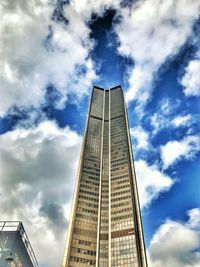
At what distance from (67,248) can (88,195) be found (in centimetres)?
3285

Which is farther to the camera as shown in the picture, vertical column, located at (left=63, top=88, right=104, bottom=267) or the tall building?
vertical column, located at (left=63, top=88, right=104, bottom=267)

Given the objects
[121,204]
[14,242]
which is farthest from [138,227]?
[14,242]

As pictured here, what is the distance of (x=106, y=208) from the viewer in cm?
12319

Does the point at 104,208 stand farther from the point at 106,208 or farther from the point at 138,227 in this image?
the point at 138,227

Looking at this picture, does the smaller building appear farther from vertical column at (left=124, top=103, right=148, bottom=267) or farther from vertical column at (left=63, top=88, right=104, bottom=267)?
vertical column at (left=124, top=103, right=148, bottom=267)

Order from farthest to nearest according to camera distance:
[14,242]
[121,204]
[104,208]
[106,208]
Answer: [104,208], [106,208], [121,204], [14,242]

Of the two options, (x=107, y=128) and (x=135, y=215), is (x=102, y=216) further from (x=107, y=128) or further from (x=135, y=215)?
(x=107, y=128)

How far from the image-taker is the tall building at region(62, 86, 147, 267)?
98.9 meters

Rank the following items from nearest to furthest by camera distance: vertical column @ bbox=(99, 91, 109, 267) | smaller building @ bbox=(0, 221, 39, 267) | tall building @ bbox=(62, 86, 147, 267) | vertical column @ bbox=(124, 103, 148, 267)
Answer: smaller building @ bbox=(0, 221, 39, 267) < vertical column @ bbox=(124, 103, 148, 267) < tall building @ bbox=(62, 86, 147, 267) < vertical column @ bbox=(99, 91, 109, 267)

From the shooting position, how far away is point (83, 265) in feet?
321

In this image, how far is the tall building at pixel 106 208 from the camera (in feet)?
324

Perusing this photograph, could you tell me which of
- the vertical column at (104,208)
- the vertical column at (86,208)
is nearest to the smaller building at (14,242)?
the vertical column at (86,208)

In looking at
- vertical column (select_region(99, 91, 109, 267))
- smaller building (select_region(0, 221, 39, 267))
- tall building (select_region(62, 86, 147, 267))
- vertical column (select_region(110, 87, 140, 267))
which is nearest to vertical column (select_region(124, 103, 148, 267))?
tall building (select_region(62, 86, 147, 267))

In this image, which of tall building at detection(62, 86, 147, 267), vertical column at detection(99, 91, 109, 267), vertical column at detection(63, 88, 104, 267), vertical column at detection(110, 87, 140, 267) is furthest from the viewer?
vertical column at detection(99, 91, 109, 267)
